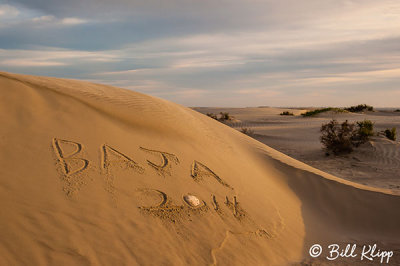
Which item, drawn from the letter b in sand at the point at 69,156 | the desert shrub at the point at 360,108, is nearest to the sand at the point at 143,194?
the letter b in sand at the point at 69,156

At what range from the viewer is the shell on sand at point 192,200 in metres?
3.34

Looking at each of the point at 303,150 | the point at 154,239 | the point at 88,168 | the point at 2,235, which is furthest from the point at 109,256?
the point at 303,150

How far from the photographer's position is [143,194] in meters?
3.20

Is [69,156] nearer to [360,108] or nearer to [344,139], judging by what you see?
[344,139]

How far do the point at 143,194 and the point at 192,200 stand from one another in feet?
1.64

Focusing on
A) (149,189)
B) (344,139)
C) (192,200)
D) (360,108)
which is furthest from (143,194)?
(360,108)

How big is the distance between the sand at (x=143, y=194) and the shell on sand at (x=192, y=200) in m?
0.02

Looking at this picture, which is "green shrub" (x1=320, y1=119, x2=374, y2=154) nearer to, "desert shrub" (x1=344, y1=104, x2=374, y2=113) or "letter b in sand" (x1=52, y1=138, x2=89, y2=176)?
"letter b in sand" (x1=52, y1=138, x2=89, y2=176)

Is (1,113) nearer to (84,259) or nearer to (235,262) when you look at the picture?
(84,259)

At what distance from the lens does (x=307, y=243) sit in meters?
3.70

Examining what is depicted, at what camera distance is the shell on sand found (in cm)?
334

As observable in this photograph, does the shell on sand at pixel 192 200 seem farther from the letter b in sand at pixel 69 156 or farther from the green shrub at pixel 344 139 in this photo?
the green shrub at pixel 344 139

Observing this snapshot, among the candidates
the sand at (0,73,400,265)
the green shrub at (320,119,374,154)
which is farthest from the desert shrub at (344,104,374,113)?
the sand at (0,73,400,265)

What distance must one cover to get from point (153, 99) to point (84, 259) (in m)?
3.28
